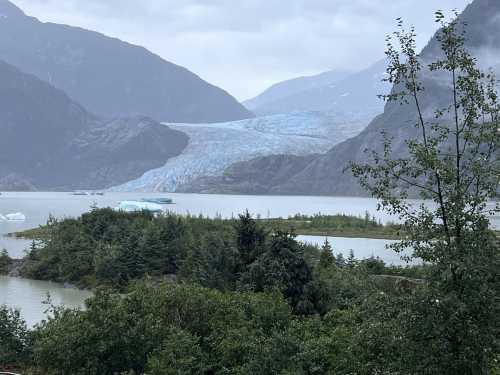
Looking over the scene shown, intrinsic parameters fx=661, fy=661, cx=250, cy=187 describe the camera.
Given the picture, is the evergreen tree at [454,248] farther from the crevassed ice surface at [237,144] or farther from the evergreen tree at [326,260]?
the crevassed ice surface at [237,144]

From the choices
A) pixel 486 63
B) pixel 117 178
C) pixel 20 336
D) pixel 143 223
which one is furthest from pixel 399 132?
pixel 20 336

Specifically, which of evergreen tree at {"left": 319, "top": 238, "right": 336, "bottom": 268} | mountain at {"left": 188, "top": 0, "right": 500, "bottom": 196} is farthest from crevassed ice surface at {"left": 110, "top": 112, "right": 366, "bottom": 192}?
evergreen tree at {"left": 319, "top": 238, "right": 336, "bottom": 268}

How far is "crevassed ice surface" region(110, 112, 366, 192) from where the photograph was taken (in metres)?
113

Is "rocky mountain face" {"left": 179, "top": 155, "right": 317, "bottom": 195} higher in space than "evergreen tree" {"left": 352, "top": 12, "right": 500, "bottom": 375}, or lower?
higher

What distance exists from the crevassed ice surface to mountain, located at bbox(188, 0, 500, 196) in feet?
20.6

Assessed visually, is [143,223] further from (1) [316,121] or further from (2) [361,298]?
(1) [316,121]

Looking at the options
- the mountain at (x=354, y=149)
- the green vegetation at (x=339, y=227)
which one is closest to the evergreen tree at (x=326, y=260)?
the green vegetation at (x=339, y=227)

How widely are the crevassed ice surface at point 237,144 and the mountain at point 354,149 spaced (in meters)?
6.29

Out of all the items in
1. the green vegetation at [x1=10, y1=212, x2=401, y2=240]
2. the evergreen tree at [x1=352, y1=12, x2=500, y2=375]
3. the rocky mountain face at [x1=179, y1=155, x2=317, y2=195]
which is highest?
the rocky mountain face at [x1=179, y1=155, x2=317, y2=195]

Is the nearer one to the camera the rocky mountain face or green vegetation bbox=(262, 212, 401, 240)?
green vegetation bbox=(262, 212, 401, 240)

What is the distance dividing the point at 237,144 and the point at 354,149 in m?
36.1

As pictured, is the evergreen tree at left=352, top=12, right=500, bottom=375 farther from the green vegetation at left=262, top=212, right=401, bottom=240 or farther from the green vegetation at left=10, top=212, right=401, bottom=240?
the green vegetation at left=10, top=212, right=401, bottom=240

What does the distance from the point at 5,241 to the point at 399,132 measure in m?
101

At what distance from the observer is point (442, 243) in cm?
797
